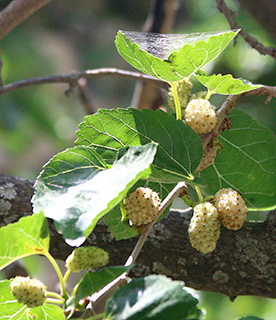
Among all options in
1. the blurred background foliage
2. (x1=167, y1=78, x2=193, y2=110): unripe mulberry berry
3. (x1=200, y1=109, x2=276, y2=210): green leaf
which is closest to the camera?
(x1=167, y1=78, x2=193, y2=110): unripe mulberry berry

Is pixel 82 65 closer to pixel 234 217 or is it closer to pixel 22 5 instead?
pixel 22 5

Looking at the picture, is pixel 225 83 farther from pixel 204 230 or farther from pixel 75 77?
pixel 75 77

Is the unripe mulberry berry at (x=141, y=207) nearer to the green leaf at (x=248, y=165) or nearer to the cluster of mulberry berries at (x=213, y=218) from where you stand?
the cluster of mulberry berries at (x=213, y=218)

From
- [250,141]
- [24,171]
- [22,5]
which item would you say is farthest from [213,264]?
[24,171]

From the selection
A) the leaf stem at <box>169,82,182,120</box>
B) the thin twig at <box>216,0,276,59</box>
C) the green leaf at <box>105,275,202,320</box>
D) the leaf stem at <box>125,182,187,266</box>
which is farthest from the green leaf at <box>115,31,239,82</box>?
the thin twig at <box>216,0,276,59</box>

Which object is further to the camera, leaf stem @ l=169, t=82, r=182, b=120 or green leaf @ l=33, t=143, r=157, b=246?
leaf stem @ l=169, t=82, r=182, b=120

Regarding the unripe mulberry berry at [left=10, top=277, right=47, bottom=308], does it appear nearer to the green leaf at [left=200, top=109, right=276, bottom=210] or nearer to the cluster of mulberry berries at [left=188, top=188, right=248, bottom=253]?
the cluster of mulberry berries at [left=188, top=188, right=248, bottom=253]
